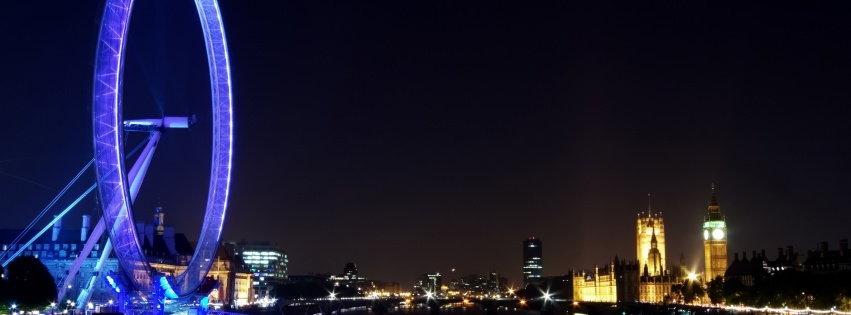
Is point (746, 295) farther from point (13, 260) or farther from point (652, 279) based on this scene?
point (13, 260)

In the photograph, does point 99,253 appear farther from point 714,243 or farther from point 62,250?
point 714,243

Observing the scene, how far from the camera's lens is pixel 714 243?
552ft

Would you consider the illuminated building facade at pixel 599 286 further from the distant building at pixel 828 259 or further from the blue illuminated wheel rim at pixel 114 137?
the blue illuminated wheel rim at pixel 114 137

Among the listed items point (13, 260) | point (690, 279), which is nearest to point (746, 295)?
point (690, 279)

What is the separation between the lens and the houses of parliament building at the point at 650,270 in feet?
552

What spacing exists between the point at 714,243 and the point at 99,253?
114540 mm

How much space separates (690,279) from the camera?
166750 millimetres

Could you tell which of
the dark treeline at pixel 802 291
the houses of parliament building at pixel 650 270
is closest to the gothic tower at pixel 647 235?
the houses of parliament building at pixel 650 270

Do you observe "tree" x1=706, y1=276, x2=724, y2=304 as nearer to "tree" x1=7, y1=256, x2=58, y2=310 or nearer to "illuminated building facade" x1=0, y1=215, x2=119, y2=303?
"illuminated building facade" x1=0, y1=215, x2=119, y2=303

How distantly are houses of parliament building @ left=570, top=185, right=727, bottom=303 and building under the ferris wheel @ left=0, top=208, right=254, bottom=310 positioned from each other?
266ft

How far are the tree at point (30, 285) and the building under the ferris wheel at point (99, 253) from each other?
3.39 m

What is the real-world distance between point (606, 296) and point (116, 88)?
15915 cm

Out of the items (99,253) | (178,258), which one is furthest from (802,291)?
(99,253)

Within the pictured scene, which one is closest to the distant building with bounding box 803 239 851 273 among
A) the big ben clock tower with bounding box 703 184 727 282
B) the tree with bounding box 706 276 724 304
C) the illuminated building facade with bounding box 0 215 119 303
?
the tree with bounding box 706 276 724 304
